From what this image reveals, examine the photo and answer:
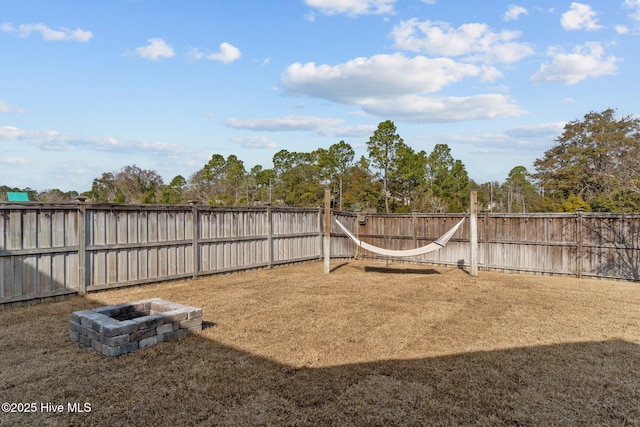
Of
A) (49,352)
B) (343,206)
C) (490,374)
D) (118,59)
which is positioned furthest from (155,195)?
(490,374)

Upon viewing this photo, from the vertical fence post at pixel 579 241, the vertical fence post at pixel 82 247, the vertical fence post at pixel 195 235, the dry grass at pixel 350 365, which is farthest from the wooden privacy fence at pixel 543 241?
the vertical fence post at pixel 82 247

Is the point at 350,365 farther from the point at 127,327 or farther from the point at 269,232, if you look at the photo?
the point at 269,232

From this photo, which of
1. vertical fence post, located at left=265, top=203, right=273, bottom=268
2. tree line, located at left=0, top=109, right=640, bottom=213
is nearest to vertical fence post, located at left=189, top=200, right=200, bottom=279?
vertical fence post, located at left=265, top=203, right=273, bottom=268

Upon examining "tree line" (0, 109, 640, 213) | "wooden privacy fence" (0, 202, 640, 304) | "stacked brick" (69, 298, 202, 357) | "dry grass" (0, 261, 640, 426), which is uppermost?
"tree line" (0, 109, 640, 213)

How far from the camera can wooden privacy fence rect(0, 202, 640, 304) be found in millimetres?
5449

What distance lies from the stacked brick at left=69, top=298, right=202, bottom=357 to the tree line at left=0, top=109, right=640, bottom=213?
1381 centimetres

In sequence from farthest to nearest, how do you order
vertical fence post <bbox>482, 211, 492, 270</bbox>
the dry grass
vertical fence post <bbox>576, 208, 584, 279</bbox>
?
vertical fence post <bbox>482, 211, 492, 270</bbox>, vertical fence post <bbox>576, 208, 584, 279</bbox>, the dry grass

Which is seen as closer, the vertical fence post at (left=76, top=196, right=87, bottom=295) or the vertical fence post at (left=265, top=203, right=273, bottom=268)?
the vertical fence post at (left=76, top=196, right=87, bottom=295)

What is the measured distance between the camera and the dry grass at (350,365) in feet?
8.07

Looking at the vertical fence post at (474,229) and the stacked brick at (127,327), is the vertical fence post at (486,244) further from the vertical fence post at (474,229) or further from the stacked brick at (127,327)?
the stacked brick at (127,327)

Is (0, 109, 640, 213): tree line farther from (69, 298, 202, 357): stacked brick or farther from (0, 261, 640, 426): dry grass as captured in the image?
(69, 298, 202, 357): stacked brick

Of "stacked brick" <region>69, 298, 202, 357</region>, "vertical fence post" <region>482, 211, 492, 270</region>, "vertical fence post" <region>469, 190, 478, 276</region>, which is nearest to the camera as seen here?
"stacked brick" <region>69, 298, 202, 357</region>

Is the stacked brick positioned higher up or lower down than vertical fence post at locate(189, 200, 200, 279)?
lower down

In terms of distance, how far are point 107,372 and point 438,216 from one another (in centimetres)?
853
